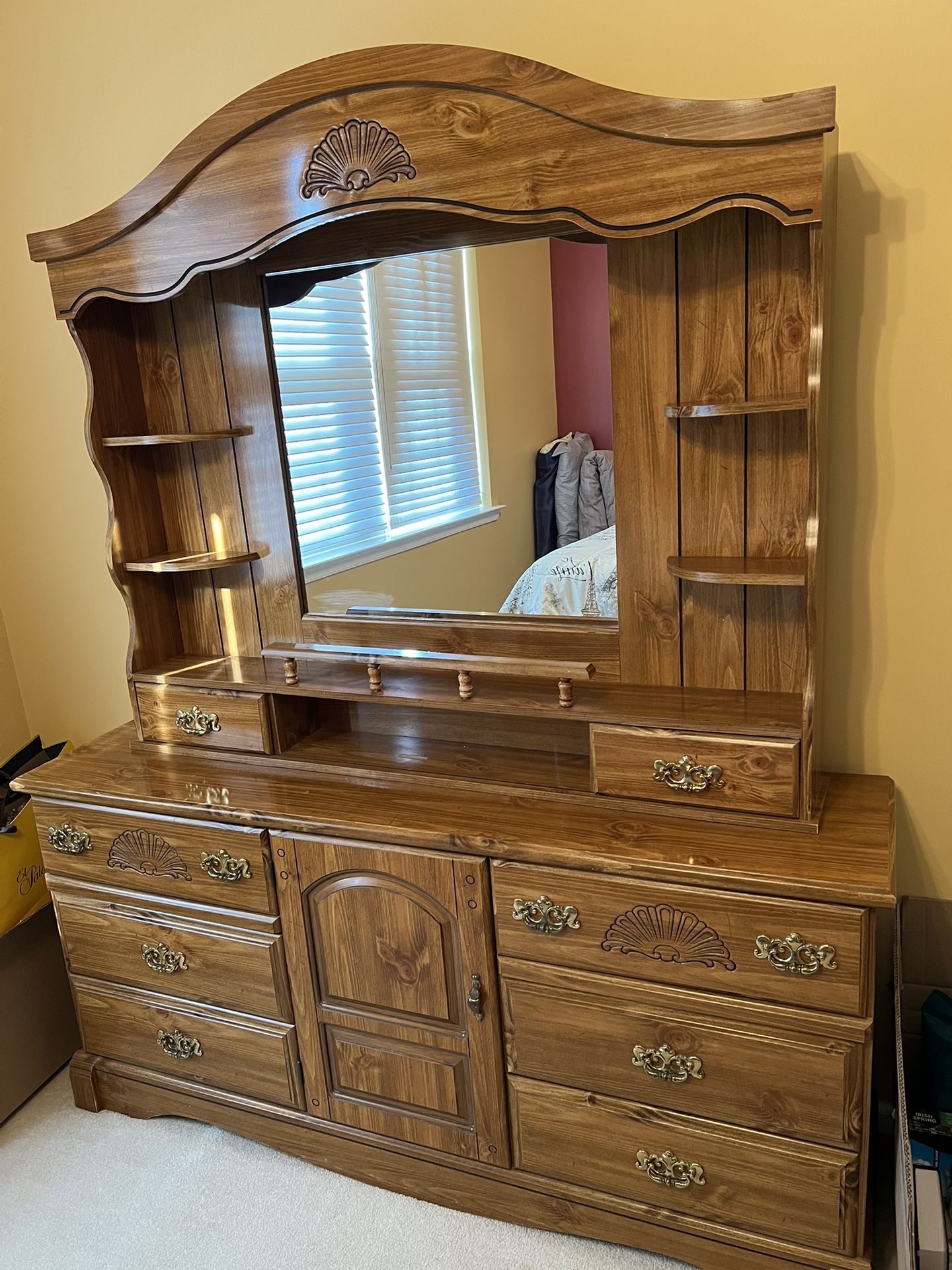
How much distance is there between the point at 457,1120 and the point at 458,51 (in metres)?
1.79

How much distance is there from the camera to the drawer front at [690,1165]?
57.7 inches

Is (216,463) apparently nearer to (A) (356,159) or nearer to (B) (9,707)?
(A) (356,159)

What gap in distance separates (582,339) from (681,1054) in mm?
1204

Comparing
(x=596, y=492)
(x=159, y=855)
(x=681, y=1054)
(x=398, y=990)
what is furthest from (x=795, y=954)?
(x=159, y=855)

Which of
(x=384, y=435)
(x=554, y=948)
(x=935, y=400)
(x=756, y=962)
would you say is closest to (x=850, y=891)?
(x=756, y=962)

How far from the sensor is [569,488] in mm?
1709

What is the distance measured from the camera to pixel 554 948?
155 centimetres

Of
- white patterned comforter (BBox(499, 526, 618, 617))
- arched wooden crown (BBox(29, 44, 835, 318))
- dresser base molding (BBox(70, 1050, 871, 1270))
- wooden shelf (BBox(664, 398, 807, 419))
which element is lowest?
dresser base molding (BBox(70, 1050, 871, 1270))

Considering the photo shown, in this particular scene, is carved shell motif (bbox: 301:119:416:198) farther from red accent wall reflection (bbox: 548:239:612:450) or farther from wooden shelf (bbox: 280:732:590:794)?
wooden shelf (bbox: 280:732:590:794)

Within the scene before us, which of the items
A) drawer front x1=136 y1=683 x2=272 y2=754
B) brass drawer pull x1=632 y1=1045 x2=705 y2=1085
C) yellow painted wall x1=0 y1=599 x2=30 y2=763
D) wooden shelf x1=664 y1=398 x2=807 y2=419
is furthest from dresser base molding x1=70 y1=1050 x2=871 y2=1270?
wooden shelf x1=664 y1=398 x2=807 y2=419

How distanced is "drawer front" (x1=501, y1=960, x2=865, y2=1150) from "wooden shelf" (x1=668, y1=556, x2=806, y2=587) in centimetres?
65

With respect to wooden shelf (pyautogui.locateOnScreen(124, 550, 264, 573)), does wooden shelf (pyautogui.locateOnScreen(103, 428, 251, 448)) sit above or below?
above

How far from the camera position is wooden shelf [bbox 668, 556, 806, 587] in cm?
143

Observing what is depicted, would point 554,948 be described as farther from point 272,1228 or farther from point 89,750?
point 89,750
